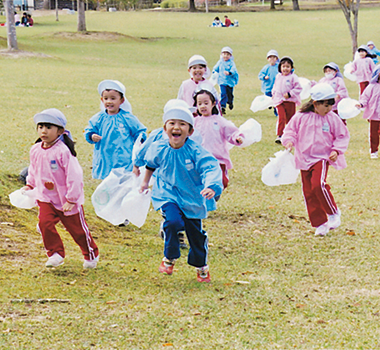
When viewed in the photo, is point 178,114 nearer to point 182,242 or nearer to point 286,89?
point 182,242

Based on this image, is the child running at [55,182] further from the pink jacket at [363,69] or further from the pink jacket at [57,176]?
the pink jacket at [363,69]

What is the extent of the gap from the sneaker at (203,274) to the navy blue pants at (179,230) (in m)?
0.06

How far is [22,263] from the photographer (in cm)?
577

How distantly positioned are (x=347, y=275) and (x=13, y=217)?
3770mm

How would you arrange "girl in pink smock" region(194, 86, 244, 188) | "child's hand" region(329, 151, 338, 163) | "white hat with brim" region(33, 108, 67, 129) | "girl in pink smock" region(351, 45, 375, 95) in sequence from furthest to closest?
"girl in pink smock" region(351, 45, 375, 95), "child's hand" region(329, 151, 338, 163), "girl in pink smock" region(194, 86, 244, 188), "white hat with brim" region(33, 108, 67, 129)

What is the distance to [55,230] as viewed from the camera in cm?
567

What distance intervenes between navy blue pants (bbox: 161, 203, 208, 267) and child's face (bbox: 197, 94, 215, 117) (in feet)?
6.17

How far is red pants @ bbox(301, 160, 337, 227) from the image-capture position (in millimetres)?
7320

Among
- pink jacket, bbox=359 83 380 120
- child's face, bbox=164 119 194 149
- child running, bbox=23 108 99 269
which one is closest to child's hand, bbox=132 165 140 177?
child running, bbox=23 108 99 269

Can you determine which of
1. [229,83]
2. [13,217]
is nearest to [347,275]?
[13,217]

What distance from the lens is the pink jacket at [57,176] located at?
5421mm

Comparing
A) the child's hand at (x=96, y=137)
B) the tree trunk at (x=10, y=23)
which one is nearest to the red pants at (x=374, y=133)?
the child's hand at (x=96, y=137)

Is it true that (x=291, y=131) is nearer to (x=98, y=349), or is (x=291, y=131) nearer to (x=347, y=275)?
(x=347, y=275)

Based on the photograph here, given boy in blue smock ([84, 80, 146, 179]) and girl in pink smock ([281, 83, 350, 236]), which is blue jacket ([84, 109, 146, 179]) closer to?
boy in blue smock ([84, 80, 146, 179])
